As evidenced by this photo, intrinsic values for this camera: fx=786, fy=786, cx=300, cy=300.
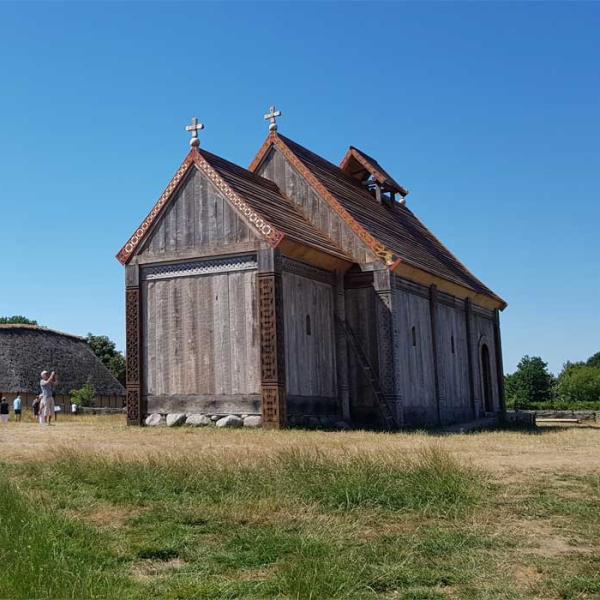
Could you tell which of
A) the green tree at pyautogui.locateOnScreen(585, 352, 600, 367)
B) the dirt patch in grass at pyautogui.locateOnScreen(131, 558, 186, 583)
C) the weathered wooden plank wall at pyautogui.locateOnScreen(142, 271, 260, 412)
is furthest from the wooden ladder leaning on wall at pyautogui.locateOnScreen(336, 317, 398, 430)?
the green tree at pyautogui.locateOnScreen(585, 352, 600, 367)

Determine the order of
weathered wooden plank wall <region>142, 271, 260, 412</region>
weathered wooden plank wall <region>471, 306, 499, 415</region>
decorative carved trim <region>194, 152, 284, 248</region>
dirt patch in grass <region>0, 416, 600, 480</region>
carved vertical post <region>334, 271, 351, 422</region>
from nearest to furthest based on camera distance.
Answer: dirt patch in grass <region>0, 416, 600, 480</region> → decorative carved trim <region>194, 152, 284, 248</region> → weathered wooden plank wall <region>142, 271, 260, 412</region> → carved vertical post <region>334, 271, 351, 422</region> → weathered wooden plank wall <region>471, 306, 499, 415</region>

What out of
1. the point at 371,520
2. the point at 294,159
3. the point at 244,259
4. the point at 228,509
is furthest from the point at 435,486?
the point at 294,159

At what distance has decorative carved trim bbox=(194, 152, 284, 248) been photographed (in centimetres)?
2202

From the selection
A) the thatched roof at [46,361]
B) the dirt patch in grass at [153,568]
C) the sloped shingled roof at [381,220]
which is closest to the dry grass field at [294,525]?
the dirt patch in grass at [153,568]

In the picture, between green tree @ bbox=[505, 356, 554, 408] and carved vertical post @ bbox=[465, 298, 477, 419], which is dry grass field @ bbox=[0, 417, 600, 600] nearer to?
carved vertical post @ bbox=[465, 298, 477, 419]

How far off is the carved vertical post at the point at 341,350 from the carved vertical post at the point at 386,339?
3.68 ft

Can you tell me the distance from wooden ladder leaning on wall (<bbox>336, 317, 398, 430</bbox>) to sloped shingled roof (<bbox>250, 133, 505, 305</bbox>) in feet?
9.52

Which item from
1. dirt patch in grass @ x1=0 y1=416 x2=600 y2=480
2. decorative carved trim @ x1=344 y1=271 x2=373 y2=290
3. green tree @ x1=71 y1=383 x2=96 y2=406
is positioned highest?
decorative carved trim @ x1=344 y1=271 x2=373 y2=290

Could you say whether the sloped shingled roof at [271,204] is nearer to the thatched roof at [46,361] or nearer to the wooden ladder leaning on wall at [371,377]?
the wooden ladder leaning on wall at [371,377]

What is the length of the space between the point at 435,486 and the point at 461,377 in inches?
903

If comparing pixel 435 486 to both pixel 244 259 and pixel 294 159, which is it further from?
pixel 294 159

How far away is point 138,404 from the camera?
23812mm

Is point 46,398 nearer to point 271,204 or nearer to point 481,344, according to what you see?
point 271,204

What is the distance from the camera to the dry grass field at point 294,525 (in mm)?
6238
